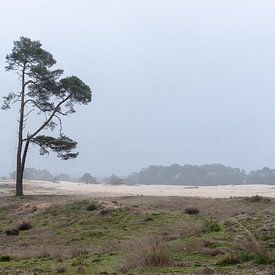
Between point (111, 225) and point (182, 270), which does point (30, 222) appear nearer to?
point (111, 225)

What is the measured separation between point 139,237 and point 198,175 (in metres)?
99.5

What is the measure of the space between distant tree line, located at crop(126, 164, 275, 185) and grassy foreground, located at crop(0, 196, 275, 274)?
77.9 meters

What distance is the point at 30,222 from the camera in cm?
2752

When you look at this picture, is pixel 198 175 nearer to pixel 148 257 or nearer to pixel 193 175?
pixel 193 175

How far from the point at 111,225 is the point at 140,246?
35.9 ft

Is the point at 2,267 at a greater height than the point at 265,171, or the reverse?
the point at 265,171

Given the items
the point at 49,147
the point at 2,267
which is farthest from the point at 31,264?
the point at 49,147

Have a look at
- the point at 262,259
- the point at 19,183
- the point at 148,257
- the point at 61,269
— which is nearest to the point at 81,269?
the point at 61,269

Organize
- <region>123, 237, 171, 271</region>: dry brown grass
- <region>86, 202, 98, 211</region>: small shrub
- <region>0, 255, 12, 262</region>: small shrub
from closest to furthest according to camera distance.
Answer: <region>123, 237, 171, 271</region>: dry brown grass
<region>0, 255, 12, 262</region>: small shrub
<region>86, 202, 98, 211</region>: small shrub

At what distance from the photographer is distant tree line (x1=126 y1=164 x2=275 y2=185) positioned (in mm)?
111812

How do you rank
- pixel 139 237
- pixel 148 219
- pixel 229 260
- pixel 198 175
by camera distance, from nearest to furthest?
pixel 229 260, pixel 139 237, pixel 148 219, pixel 198 175

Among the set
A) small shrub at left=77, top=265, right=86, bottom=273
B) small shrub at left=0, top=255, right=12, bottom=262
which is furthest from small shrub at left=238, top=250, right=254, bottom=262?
small shrub at left=0, top=255, right=12, bottom=262

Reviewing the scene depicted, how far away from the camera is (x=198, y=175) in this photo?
118625 millimetres

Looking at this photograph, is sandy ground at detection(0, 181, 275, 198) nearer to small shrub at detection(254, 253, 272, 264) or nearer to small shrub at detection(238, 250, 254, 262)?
small shrub at detection(238, 250, 254, 262)
